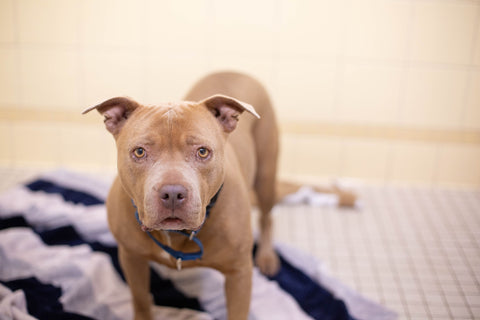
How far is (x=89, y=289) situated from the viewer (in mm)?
2057

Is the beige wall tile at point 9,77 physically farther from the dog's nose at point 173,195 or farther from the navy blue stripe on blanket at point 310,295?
the dog's nose at point 173,195

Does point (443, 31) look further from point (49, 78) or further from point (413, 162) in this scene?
point (49, 78)

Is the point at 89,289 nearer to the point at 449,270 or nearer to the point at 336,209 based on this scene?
the point at 336,209

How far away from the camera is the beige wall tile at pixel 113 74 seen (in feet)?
10.0

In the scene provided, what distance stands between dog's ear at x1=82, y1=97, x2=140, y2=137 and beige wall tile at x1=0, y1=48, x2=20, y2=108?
1.93 m

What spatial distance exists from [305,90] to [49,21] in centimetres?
168

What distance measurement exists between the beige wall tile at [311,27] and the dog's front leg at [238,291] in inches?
67.1

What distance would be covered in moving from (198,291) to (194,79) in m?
1.47

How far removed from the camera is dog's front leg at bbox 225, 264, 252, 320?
5.55 ft

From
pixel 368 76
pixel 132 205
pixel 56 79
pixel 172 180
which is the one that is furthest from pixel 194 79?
pixel 172 180

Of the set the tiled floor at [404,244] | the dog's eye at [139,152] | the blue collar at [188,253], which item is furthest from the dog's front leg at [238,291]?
the tiled floor at [404,244]

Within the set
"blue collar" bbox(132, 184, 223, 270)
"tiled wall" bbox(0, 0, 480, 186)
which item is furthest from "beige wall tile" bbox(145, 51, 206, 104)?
"blue collar" bbox(132, 184, 223, 270)

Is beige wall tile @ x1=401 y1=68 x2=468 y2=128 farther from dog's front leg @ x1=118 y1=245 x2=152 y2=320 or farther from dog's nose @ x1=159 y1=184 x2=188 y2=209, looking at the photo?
dog's nose @ x1=159 y1=184 x2=188 y2=209

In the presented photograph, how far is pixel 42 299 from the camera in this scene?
1.98m
